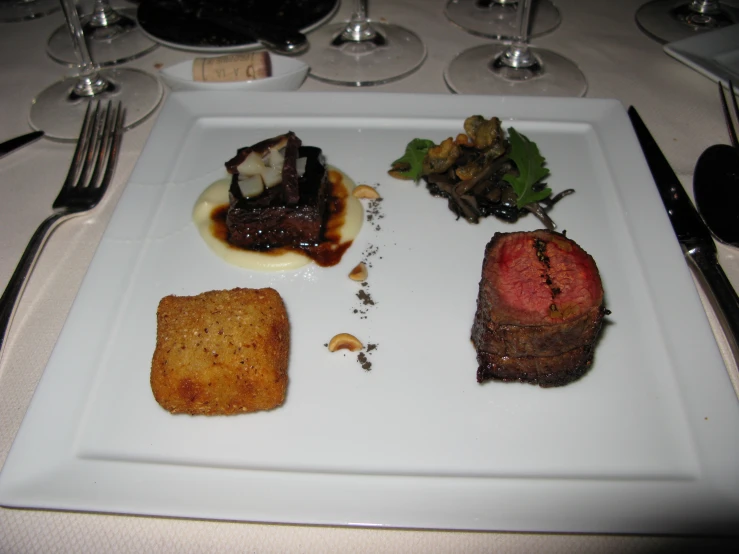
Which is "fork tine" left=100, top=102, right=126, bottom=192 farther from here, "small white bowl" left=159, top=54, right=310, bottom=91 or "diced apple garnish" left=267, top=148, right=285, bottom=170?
"diced apple garnish" left=267, top=148, right=285, bottom=170

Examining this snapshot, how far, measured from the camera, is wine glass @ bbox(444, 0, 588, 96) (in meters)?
2.96

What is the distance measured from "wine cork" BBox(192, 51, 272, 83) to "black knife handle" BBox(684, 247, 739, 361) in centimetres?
212

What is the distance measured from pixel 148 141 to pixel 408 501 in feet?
6.19

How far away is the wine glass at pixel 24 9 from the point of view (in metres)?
3.62

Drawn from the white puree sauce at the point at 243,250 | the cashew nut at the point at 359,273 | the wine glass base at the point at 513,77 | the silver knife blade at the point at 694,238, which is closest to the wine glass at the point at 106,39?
the white puree sauce at the point at 243,250

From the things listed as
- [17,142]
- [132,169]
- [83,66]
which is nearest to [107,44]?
[83,66]

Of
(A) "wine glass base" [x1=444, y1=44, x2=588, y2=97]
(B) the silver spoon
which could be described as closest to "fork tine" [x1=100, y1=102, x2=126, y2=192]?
(A) "wine glass base" [x1=444, y1=44, x2=588, y2=97]

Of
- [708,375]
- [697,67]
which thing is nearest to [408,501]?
[708,375]

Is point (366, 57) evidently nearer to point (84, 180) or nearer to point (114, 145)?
point (114, 145)

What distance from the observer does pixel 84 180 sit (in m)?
2.47

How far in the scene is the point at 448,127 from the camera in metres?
2.58

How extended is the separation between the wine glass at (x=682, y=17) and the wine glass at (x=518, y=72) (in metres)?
0.66

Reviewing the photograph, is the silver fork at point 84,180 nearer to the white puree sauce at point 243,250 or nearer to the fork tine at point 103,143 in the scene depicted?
the fork tine at point 103,143

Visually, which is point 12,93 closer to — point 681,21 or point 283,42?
point 283,42
